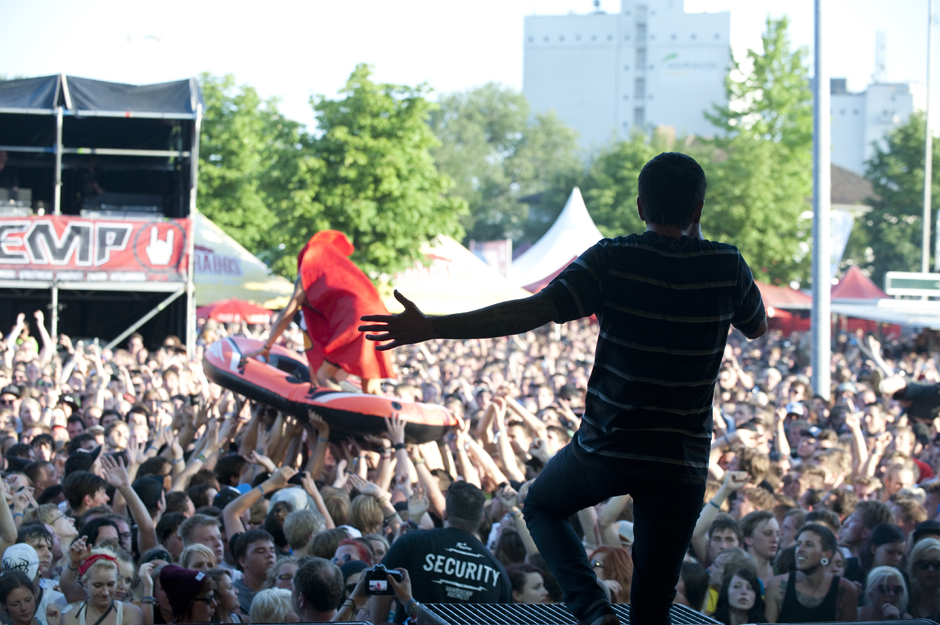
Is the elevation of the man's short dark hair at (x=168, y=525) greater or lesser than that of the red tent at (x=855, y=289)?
lesser

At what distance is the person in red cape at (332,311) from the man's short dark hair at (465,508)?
13.3 ft

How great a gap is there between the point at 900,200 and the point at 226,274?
35.2 m

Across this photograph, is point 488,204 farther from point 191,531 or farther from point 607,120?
point 191,531

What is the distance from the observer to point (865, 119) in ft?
251

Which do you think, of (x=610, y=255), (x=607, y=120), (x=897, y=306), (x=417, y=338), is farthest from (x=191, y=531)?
(x=607, y=120)

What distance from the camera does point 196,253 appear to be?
2144 cm

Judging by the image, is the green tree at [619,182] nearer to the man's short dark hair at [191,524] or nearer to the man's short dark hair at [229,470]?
the man's short dark hair at [229,470]

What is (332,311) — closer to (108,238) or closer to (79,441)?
(79,441)

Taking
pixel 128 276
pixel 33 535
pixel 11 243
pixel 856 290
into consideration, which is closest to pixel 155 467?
pixel 33 535

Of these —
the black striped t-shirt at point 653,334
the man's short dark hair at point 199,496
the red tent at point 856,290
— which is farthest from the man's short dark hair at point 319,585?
the red tent at point 856,290

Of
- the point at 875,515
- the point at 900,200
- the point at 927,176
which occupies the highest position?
the point at 900,200

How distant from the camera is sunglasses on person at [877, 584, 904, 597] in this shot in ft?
15.0

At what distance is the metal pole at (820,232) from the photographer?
11.4 metres

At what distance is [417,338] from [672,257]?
2.66ft
